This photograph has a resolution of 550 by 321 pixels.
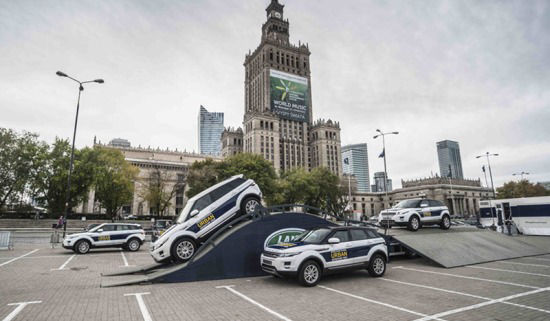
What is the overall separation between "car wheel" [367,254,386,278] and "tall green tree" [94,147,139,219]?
4354 centimetres

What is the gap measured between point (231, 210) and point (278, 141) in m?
101

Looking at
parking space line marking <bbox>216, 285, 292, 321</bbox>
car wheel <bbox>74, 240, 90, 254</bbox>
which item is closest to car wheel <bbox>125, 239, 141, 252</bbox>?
car wheel <bbox>74, 240, 90, 254</bbox>

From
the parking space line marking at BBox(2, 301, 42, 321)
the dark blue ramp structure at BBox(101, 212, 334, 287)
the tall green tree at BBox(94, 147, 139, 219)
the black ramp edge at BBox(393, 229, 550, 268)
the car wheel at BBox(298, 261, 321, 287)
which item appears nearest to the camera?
the parking space line marking at BBox(2, 301, 42, 321)

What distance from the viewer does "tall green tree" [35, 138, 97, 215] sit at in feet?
131

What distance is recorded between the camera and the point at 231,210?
37.2 feet

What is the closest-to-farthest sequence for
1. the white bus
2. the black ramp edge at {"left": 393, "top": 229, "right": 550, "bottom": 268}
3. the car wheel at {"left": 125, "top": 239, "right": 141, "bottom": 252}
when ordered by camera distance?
1. the black ramp edge at {"left": 393, "top": 229, "right": 550, "bottom": 268}
2. the car wheel at {"left": 125, "top": 239, "right": 141, "bottom": 252}
3. the white bus

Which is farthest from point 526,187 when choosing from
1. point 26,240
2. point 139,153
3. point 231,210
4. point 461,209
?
point 139,153

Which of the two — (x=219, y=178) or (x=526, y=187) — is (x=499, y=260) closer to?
(x=219, y=178)

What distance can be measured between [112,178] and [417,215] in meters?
44.9

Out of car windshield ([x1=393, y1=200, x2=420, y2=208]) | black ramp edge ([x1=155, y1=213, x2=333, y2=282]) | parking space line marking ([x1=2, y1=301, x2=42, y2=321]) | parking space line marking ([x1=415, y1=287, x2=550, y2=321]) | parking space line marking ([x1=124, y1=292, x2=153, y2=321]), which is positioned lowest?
parking space line marking ([x1=415, y1=287, x2=550, y2=321])

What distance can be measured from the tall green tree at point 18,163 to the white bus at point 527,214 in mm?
55214

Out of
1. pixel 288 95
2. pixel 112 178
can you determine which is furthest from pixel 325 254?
pixel 288 95

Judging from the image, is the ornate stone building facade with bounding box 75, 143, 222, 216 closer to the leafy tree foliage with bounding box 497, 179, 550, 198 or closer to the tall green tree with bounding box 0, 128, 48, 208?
the tall green tree with bounding box 0, 128, 48, 208

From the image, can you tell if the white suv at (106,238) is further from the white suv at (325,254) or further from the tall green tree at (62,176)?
the tall green tree at (62,176)
